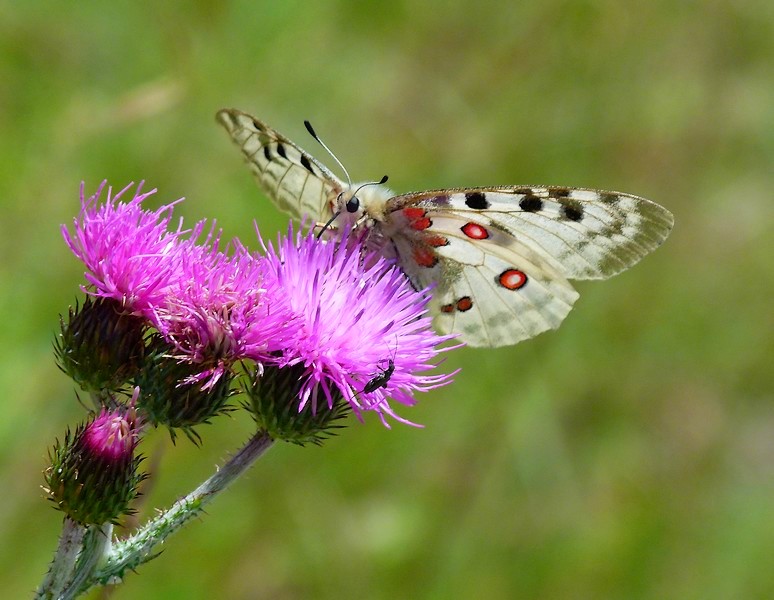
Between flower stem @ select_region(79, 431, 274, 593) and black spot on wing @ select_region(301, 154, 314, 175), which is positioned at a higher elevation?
black spot on wing @ select_region(301, 154, 314, 175)

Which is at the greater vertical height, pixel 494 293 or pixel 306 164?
pixel 494 293

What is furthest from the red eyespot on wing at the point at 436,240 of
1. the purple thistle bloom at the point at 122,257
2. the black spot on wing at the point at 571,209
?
the purple thistle bloom at the point at 122,257

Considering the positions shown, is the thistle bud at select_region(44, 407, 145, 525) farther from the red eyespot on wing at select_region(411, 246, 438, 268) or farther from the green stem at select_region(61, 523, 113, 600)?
the red eyespot on wing at select_region(411, 246, 438, 268)

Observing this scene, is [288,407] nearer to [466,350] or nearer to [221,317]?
[221,317]

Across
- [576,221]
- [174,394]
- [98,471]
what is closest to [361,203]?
[576,221]

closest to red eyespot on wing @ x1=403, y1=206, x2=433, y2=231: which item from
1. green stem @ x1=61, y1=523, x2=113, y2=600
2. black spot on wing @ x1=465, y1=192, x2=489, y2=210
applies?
black spot on wing @ x1=465, y1=192, x2=489, y2=210

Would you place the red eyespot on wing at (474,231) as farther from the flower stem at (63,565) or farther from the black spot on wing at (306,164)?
the flower stem at (63,565)

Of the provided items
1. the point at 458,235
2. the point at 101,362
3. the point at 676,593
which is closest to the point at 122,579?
the point at 101,362
